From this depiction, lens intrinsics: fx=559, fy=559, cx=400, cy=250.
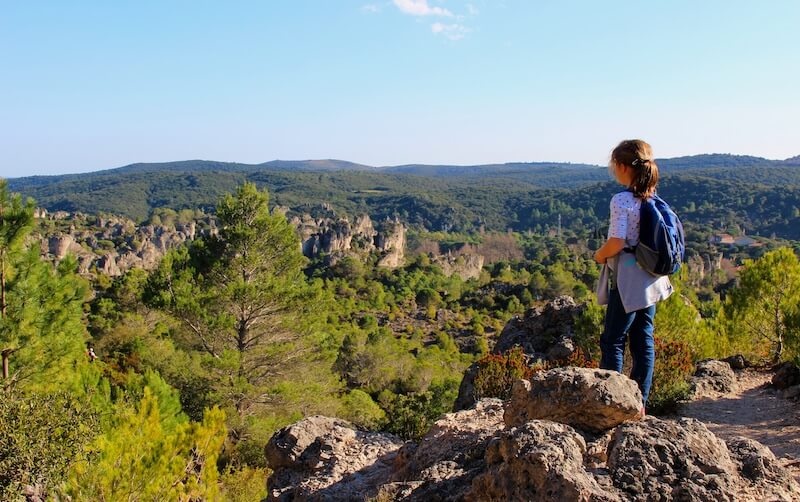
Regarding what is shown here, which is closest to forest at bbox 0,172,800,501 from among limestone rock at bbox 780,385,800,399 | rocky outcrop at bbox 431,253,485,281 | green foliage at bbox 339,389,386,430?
green foliage at bbox 339,389,386,430

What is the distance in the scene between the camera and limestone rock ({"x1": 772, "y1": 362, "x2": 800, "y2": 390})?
643 cm

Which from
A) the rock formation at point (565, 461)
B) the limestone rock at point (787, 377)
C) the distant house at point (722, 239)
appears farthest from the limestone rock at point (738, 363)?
the distant house at point (722, 239)

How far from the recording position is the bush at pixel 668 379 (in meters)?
5.50

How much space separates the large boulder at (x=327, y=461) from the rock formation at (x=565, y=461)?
1 cm

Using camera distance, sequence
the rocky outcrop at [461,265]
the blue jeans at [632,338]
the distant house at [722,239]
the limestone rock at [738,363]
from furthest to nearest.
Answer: the distant house at [722,239], the rocky outcrop at [461,265], the limestone rock at [738,363], the blue jeans at [632,338]

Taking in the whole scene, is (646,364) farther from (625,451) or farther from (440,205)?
(440,205)

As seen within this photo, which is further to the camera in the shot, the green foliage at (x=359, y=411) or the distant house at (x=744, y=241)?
the distant house at (x=744, y=241)

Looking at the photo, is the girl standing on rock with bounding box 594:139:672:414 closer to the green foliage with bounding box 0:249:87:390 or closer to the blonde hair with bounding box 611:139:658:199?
the blonde hair with bounding box 611:139:658:199

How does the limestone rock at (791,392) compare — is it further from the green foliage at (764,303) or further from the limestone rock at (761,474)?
the limestone rock at (761,474)

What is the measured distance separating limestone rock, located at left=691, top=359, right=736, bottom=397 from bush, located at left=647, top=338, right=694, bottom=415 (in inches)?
14.5

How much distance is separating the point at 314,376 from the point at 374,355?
44.7 ft

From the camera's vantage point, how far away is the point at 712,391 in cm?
654

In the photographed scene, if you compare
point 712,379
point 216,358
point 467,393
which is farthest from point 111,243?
point 712,379

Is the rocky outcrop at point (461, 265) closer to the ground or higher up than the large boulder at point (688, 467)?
closer to the ground
